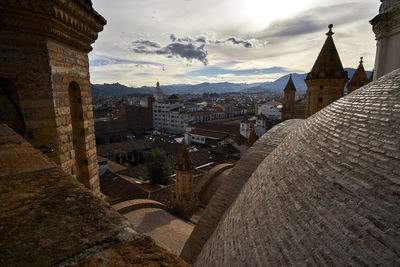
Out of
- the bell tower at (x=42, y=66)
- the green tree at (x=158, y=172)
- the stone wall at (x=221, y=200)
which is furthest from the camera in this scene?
the green tree at (x=158, y=172)

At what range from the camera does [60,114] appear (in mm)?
3020

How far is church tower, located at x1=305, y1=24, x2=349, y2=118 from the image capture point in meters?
14.0

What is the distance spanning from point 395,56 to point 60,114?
11.1m

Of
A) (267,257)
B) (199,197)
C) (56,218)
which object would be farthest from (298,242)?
(199,197)

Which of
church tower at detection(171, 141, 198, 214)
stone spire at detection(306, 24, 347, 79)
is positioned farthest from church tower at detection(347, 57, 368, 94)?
church tower at detection(171, 141, 198, 214)

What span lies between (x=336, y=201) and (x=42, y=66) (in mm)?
3606

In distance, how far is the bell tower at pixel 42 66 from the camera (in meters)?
2.57

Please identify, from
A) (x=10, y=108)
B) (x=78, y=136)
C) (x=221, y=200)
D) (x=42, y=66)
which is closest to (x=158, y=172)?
(x=221, y=200)

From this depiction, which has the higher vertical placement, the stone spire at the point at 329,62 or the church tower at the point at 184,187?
the stone spire at the point at 329,62

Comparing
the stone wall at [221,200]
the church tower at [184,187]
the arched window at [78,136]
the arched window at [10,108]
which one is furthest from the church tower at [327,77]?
the arched window at [10,108]

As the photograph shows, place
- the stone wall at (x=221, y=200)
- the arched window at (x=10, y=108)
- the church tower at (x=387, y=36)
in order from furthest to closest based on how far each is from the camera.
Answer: the church tower at (x=387, y=36) < the stone wall at (x=221, y=200) < the arched window at (x=10, y=108)

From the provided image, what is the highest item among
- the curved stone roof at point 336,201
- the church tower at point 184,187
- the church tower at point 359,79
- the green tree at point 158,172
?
the church tower at point 359,79

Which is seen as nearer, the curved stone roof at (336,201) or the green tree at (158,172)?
the curved stone roof at (336,201)

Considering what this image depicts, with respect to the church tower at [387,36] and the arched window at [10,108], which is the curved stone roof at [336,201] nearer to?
the arched window at [10,108]
